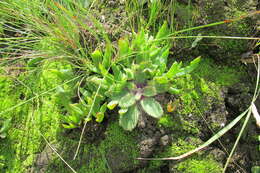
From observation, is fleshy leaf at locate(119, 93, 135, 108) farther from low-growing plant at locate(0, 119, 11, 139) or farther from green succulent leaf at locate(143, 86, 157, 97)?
low-growing plant at locate(0, 119, 11, 139)

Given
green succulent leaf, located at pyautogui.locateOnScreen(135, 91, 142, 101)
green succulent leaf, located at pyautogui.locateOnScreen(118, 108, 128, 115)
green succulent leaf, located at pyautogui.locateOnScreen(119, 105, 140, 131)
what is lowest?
green succulent leaf, located at pyautogui.locateOnScreen(119, 105, 140, 131)

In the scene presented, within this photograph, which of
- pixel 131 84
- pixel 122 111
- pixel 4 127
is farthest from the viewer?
pixel 4 127

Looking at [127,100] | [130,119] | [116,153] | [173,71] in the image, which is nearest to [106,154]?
[116,153]

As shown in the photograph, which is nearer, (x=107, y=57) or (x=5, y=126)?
(x=107, y=57)

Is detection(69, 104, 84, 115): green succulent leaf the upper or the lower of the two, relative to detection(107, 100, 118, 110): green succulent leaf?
lower

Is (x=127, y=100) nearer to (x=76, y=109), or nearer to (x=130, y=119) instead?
(x=130, y=119)

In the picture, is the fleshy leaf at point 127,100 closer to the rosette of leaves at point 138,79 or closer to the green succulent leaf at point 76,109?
the rosette of leaves at point 138,79

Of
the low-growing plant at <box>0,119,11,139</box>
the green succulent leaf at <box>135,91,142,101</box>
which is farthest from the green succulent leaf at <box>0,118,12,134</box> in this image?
the green succulent leaf at <box>135,91,142,101</box>

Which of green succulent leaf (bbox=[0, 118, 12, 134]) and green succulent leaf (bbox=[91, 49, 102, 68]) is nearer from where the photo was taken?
green succulent leaf (bbox=[91, 49, 102, 68])
